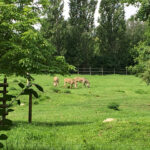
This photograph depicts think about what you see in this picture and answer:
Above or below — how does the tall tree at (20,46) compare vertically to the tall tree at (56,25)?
below

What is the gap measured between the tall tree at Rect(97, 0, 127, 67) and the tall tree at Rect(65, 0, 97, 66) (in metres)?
2.55

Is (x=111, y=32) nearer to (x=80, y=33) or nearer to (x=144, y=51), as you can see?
(x=80, y=33)

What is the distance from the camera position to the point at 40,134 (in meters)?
8.73

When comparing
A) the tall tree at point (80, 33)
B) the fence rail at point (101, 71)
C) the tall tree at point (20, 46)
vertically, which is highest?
the tall tree at point (80, 33)

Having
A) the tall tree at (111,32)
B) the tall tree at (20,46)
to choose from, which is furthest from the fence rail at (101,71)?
the tall tree at (20,46)

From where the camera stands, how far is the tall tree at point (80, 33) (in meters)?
51.2

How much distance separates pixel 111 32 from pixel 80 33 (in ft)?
22.4

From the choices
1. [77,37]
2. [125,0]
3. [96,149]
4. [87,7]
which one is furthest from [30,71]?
[87,7]

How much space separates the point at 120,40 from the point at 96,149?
52379mm

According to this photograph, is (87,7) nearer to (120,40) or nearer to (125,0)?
(120,40)

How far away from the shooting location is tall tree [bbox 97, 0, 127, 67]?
179 ft

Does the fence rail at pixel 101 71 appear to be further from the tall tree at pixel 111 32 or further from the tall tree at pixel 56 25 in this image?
the tall tree at pixel 56 25

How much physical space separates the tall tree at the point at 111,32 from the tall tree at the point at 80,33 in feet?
8.37

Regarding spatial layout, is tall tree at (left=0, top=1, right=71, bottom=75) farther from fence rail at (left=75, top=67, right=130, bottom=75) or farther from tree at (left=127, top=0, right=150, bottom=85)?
fence rail at (left=75, top=67, right=130, bottom=75)
